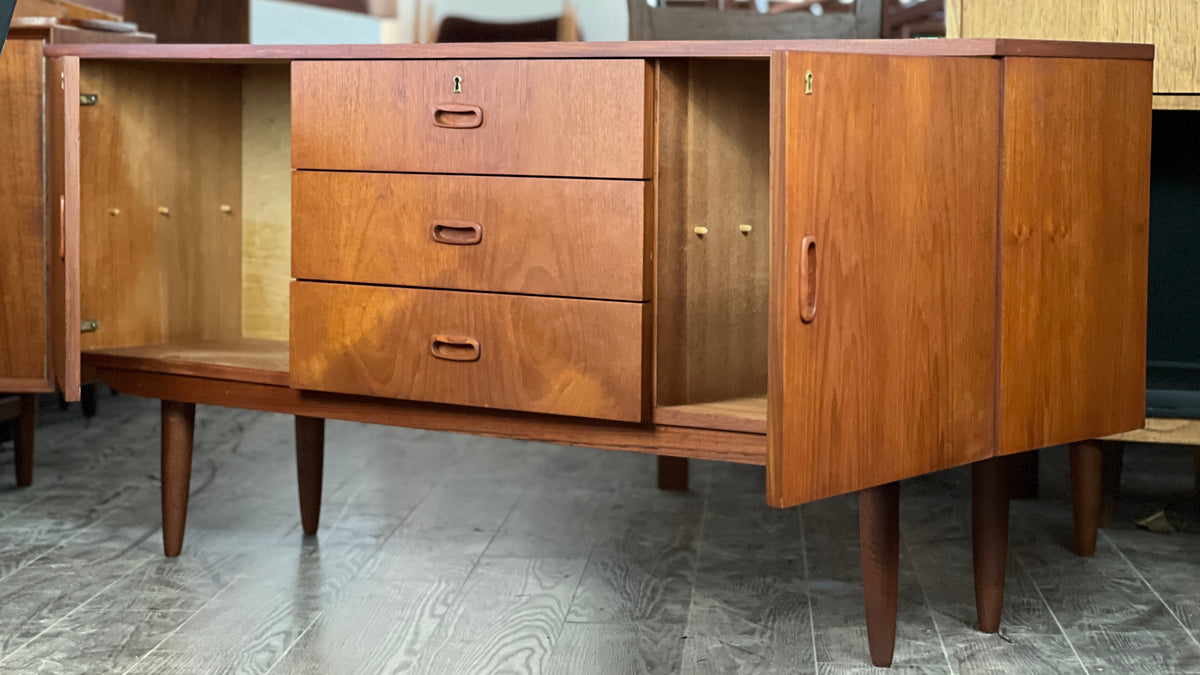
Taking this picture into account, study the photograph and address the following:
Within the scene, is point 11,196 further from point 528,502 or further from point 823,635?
point 823,635

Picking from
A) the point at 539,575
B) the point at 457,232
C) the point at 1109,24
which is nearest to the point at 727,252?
the point at 457,232

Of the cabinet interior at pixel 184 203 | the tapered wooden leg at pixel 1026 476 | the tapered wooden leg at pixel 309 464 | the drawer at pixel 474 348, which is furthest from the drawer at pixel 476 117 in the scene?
the tapered wooden leg at pixel 1026 476

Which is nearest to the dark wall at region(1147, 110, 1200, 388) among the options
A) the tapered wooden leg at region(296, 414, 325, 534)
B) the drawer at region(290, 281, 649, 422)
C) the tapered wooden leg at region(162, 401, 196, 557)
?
the drawer at region(290, 281, 649, 422)

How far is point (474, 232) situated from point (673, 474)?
3.16ft

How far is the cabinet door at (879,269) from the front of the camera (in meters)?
1.35

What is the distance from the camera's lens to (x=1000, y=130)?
1540 millimetres

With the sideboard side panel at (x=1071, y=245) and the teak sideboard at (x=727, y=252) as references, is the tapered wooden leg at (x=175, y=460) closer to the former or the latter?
the teak sideboard at (x=727, y=252)

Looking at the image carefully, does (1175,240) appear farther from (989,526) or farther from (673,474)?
(673,474)

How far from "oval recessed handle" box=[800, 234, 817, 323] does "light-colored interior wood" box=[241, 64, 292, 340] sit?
114cm

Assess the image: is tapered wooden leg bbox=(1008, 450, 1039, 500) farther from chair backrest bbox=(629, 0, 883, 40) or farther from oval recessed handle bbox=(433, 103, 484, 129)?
oval recessed handle bbox=(433, 103, 484, 129)

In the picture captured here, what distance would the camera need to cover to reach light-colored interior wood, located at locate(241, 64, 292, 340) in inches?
89.1

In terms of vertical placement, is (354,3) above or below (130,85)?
above

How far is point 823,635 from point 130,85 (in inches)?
50.5

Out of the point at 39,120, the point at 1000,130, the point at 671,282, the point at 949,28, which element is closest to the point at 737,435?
the point at 671,282
